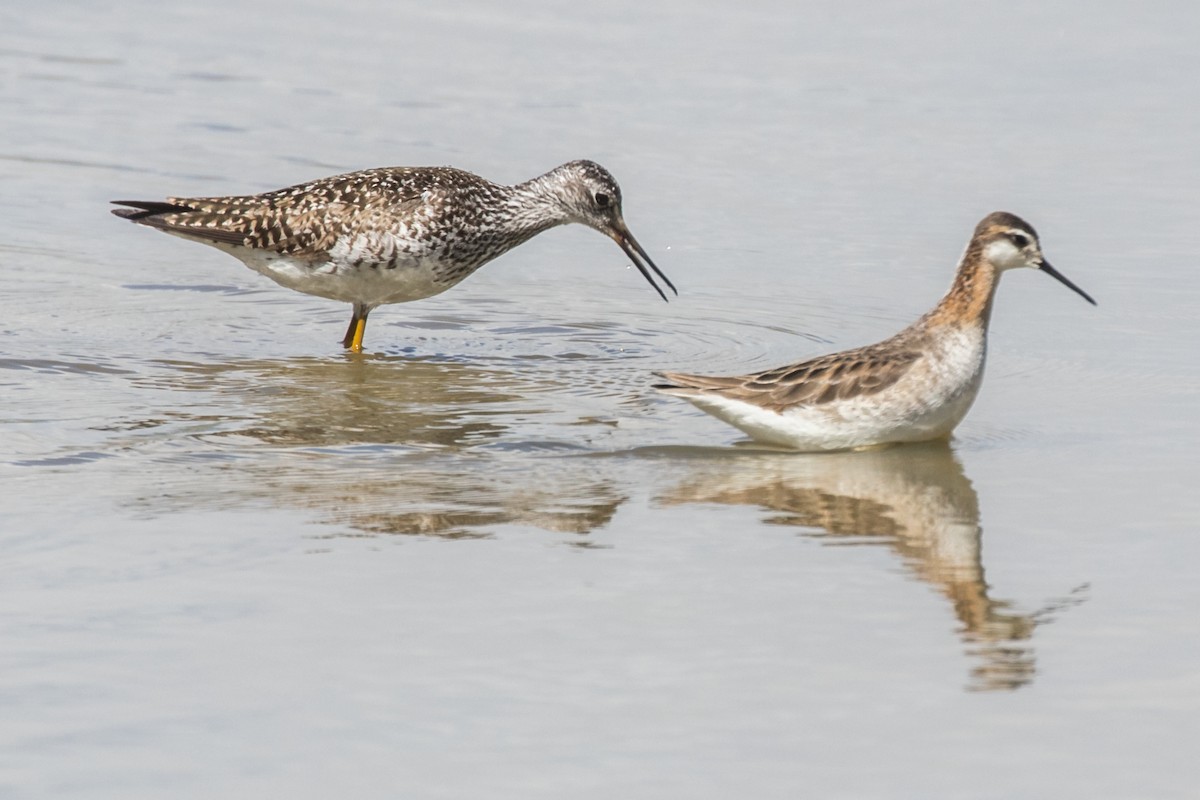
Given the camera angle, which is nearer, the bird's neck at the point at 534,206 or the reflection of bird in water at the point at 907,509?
the reflection of bird in water at the point at 907,509

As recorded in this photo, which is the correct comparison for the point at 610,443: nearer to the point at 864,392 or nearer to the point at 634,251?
the point at 864,392

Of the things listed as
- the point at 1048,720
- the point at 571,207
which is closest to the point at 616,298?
the point at 571,207

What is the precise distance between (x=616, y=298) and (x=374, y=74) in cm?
650

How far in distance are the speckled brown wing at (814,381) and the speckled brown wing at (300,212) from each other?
11.4 feet

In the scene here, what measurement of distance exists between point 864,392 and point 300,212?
4746 mm

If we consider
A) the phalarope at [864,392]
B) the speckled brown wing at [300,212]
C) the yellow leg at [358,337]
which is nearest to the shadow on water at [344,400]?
the yellow leg at [358,337]

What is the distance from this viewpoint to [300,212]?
13023mm

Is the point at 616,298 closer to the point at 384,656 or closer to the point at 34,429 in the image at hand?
the point at 34,429

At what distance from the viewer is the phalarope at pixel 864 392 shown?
992 centimetres

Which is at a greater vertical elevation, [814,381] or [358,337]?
[814,381]

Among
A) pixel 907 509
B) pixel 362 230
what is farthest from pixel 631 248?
pixel 907 509

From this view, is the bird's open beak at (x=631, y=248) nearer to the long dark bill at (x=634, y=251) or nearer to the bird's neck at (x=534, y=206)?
the long dark bill at (x=634, y=251)

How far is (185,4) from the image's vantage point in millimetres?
22688

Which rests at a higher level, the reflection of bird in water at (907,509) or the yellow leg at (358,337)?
the yellow leg at (358,337)
